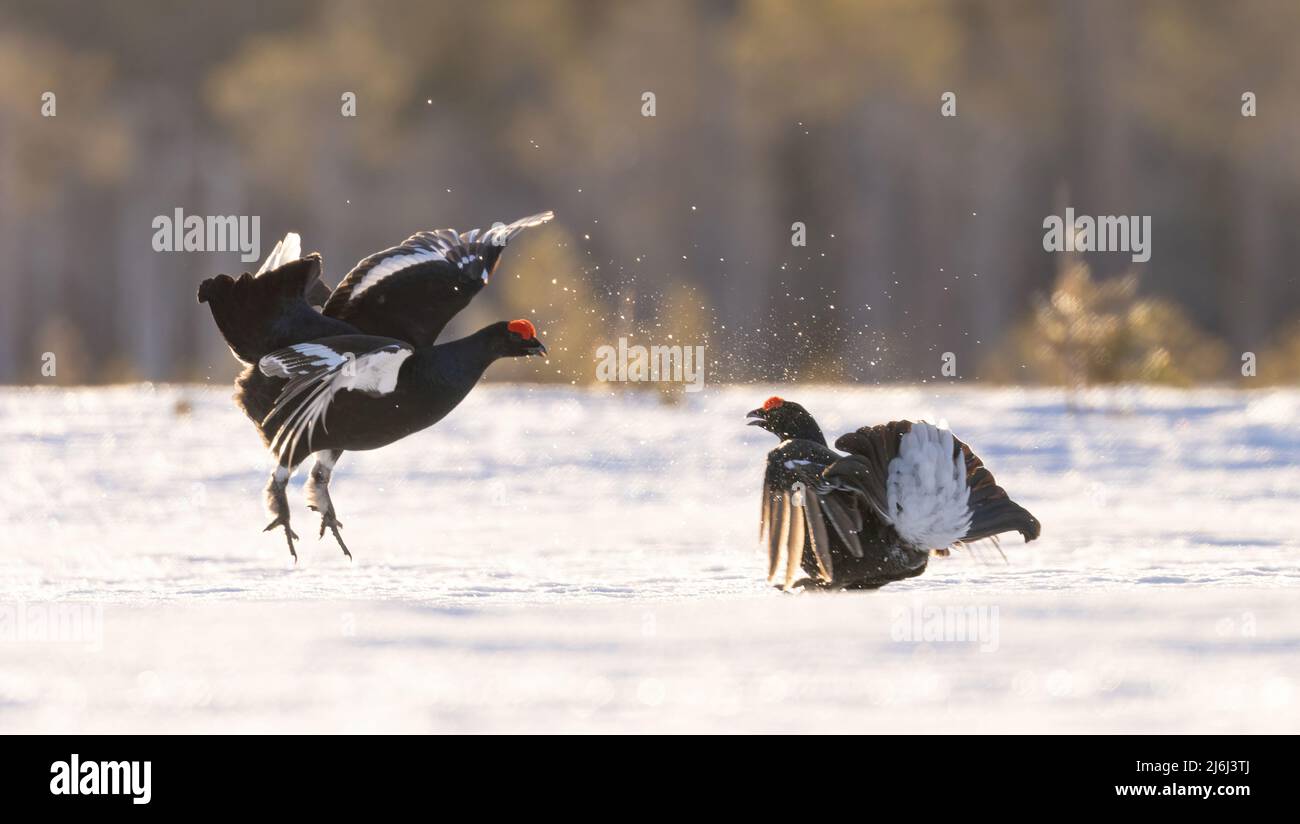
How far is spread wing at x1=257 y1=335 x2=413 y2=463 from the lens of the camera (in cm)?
423

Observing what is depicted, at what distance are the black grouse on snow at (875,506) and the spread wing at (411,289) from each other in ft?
4.34

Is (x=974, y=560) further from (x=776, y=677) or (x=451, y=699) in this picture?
(x=451, y=699)

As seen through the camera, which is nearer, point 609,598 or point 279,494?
point 609,598

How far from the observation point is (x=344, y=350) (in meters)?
4.25

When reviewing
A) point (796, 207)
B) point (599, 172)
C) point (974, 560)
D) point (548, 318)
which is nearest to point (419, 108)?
point (599, 172)

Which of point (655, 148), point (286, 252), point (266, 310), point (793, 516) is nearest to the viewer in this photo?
point (793, 516)

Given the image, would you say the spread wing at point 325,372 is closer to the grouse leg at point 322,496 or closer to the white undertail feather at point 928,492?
the grouse leg at point 322,496

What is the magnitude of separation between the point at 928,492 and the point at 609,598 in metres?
0.93

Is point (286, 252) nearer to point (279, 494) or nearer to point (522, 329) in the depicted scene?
point (279, 494)

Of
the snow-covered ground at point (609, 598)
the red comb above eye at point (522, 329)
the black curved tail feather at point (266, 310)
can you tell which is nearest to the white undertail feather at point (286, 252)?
the black curved tail feather at point (266, 310)

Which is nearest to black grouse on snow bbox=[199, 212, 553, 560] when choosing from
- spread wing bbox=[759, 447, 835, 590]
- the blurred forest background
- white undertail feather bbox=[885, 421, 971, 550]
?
spread wing bbox=[759, 447, 835, 590]

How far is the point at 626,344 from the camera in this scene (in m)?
10.2

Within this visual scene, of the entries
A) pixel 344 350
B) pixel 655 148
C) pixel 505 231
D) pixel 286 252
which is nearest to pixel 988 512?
pixel 344 350

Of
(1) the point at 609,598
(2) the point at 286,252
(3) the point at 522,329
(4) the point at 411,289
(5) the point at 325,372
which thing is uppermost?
(2) the point at 286,252
